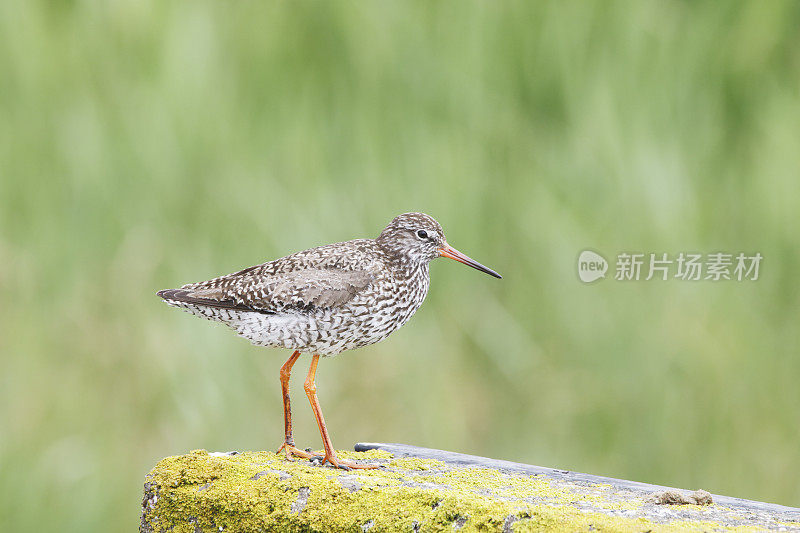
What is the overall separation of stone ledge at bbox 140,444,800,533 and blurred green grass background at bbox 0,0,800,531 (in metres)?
1.88

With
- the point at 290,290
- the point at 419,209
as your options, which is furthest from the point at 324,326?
the point at 419,209

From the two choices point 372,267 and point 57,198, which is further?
point 57,198

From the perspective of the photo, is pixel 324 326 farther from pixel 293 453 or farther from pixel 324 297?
pixel 293 453

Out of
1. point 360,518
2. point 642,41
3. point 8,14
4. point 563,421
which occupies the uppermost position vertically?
point 642,41

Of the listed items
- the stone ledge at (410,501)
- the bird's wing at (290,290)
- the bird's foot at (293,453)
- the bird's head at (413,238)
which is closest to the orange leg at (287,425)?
the bird's foot at (293,453)

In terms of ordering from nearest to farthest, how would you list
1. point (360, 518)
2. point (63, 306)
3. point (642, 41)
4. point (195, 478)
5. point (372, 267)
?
point (360, 518) → point (195, 478) → point (372, 267) → point (63, 306) → point (642, 41)

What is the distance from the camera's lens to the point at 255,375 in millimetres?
6230

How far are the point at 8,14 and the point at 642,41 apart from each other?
445cm

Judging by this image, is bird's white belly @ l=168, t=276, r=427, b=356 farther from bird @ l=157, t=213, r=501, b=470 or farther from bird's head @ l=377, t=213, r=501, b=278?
bird's head @ l=377, t=213, r=501, b=278

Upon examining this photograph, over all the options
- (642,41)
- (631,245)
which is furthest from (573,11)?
(631,245)

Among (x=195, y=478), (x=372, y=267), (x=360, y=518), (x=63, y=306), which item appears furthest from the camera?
(x=63, y=306)

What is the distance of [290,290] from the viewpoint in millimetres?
4434

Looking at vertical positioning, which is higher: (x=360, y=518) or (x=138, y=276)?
(x=138, y=276)

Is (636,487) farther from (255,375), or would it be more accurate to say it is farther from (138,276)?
(138,276)
